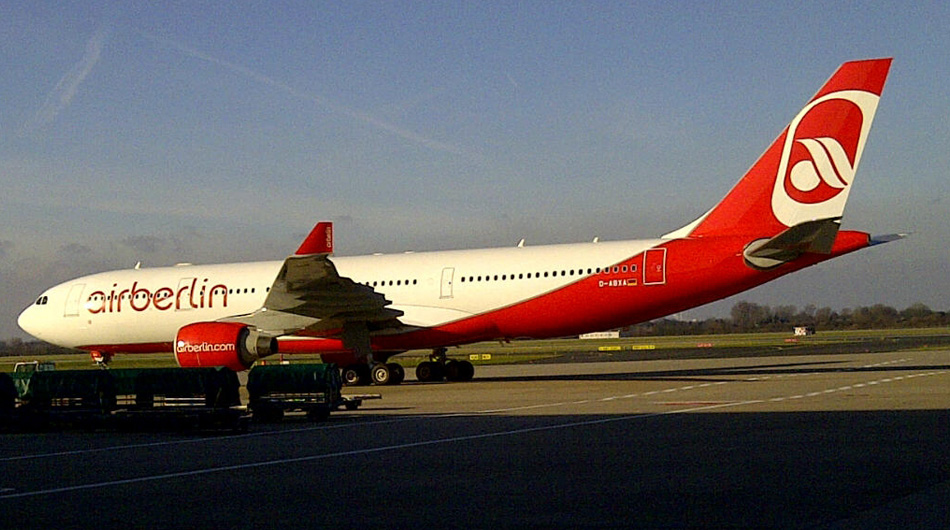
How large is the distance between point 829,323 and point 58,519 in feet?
454

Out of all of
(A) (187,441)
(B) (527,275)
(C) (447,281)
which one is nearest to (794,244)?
(B) (527,275)

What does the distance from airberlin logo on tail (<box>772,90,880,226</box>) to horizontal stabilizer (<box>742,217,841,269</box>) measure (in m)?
0.79

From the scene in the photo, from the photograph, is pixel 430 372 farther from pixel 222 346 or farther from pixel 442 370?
pixel 222 346

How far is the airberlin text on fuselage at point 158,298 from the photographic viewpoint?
33.2 m

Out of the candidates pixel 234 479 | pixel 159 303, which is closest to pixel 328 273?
pixel 159 303

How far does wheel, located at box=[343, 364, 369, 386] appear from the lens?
104ft

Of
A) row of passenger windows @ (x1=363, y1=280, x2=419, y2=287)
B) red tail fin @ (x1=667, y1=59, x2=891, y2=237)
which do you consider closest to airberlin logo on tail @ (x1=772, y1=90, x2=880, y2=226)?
red tail fin @ (x1=667, y1=59, x2=891, y2=237)

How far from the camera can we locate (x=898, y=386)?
23578mm

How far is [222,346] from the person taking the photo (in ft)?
88.7

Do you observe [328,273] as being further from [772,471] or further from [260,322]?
[772,471]

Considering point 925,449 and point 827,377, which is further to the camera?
point 827,377

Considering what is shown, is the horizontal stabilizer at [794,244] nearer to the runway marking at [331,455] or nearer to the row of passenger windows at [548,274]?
the row of passenger windows at [548,274]

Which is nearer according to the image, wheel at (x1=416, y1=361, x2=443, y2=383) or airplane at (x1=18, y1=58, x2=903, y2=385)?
airplane at (x1=18, y1=58, x2=903, y2=385)

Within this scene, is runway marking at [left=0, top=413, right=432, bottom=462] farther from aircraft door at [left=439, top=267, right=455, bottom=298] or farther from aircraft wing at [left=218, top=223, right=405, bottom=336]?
aircraft door at [left=439, top=267, right=455, bottom=298]
